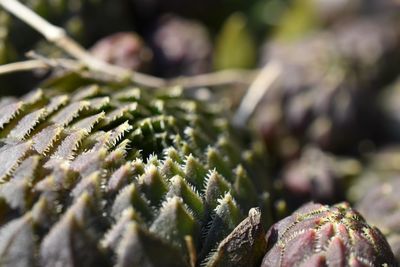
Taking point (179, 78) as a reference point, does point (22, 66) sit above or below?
above

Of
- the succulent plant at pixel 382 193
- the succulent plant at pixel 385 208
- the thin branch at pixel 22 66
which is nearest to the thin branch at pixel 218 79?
the thin branch at pixel 22 66

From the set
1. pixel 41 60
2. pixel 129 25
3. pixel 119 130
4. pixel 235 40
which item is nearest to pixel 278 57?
pixel 235 40

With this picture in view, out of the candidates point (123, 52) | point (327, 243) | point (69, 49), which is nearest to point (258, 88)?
point (123, 52)

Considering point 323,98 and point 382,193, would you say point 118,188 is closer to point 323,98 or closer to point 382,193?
point 382,193

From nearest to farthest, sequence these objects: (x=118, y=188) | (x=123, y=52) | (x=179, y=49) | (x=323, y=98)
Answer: (x=118, y=188), (x=123, y=52), (x=323, y=98), (x=179, y=49)

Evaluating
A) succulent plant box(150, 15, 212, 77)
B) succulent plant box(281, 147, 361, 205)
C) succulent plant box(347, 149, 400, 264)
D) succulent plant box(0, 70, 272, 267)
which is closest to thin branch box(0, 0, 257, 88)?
succulent plant box(150, 15, 212, 77)

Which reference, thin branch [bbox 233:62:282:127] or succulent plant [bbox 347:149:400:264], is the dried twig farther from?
succulent plant [bbox 347:149:400:264]

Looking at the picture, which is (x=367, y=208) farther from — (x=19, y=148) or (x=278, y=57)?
(x=19, y=148)
